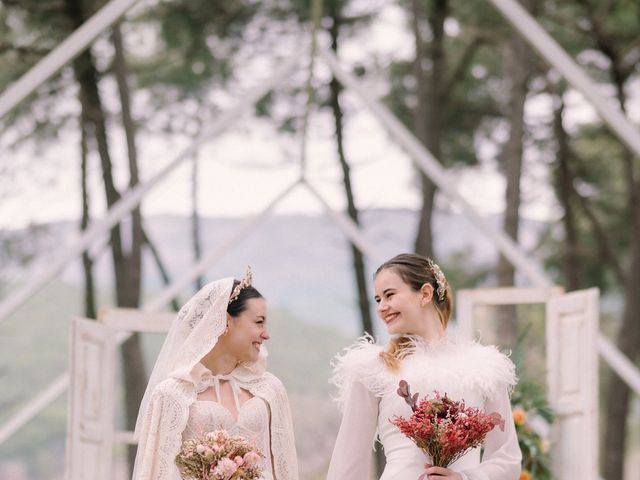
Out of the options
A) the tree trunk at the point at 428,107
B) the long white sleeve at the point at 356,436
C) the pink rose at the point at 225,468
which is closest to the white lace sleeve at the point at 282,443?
the pink rose at the point at 225,468

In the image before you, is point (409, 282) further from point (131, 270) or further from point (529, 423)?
point (131, 270)

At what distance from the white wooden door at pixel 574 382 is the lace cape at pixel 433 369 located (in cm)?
351

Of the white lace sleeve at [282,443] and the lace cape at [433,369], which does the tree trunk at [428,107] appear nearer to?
the white lace sleeve at [282,443]

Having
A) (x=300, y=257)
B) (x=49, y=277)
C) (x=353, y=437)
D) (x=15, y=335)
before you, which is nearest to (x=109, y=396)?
(x=49, y=277)

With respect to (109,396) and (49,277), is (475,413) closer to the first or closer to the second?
(109,396)

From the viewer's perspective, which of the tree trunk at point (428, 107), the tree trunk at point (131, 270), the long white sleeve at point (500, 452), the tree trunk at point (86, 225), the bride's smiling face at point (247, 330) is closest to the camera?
the long white sleeve at point (500, 452)

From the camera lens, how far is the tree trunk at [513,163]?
634 inches

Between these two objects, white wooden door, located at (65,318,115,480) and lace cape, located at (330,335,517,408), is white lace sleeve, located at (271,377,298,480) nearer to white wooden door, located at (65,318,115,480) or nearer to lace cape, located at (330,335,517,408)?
lace cape, located at (330,335,517,408)

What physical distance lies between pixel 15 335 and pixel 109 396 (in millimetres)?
20781

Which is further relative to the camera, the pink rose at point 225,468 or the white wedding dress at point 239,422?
the white wedding dress at point 239,422

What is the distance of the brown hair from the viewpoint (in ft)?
14.4

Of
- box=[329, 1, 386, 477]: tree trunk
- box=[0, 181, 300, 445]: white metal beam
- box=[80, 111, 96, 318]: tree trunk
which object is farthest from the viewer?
Answer: box=[80, 111, 96, 318]: tree trunk

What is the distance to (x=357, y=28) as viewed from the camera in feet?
64.8

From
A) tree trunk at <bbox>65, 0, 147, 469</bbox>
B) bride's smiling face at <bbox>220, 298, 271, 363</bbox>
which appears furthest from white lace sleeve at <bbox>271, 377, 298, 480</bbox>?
tree trunk at <bbox>65, 0, 147, 469</bbox>
